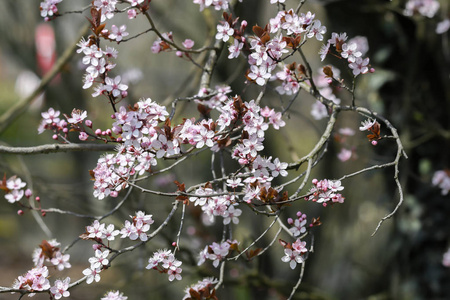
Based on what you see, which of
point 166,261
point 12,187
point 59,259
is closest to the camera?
point 166,261

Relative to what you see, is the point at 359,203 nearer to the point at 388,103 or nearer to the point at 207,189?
the point at 388,103

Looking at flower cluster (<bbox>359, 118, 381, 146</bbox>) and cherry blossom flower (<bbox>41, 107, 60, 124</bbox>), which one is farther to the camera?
cherry blossom flower (<bbox>41, 107, 60, 124</bbox>)

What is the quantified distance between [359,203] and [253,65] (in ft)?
7.63

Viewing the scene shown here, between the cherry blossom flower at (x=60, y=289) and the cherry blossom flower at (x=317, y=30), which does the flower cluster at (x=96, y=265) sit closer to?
the cherry blossom flower at (x=60, y=289)

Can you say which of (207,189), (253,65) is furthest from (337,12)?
(207,189)

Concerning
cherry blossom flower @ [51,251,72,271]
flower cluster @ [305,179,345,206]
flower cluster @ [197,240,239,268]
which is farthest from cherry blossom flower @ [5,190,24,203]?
flower cluster @ [305,179,345,206]

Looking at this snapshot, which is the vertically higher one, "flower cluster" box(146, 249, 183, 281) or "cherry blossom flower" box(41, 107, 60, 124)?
"cherry blossom flower" box(41, 107, 60, 124)

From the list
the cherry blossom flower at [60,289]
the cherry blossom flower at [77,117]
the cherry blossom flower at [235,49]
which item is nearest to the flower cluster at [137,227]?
the cherry blossom flower at [60,289]

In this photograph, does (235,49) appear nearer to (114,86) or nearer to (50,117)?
(114,86)

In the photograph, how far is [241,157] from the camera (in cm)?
156

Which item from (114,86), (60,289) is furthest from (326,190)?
(60,289)

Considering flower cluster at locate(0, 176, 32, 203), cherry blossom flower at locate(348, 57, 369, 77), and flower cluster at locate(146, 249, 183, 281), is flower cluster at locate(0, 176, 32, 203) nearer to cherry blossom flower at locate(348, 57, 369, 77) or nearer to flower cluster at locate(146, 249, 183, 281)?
flower cluster at locate(146, 249, 183, 281)

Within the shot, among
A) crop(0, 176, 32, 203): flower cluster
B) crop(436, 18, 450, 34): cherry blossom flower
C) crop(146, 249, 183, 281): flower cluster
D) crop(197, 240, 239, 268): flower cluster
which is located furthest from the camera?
crop(436, 18, 450, 34): cherry blossom flower

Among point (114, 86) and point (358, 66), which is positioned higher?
point (114, 86)
